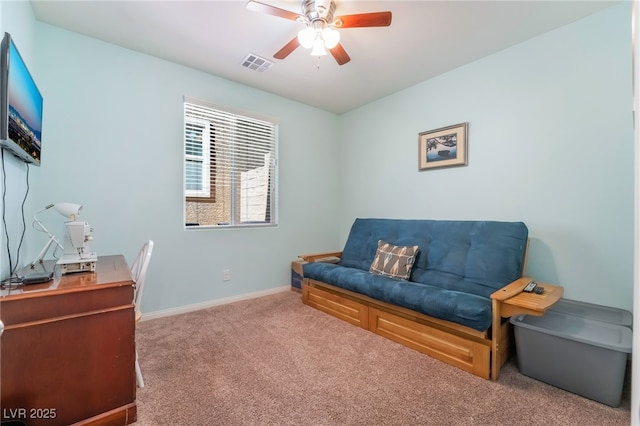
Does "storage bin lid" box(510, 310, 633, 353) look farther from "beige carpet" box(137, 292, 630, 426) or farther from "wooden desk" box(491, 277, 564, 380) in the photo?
"beige carpet" box(137, 292, 630, 426)

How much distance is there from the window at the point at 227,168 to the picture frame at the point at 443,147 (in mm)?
1841

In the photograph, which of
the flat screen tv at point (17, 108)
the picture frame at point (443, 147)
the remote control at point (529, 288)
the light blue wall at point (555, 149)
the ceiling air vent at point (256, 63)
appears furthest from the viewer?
the picture frame at point (443, 147)

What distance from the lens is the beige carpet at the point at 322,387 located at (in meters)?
1.43

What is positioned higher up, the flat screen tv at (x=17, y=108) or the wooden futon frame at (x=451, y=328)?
the flat screen tv at (x=17, y=108)

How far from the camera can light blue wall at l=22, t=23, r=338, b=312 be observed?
2.26 metres

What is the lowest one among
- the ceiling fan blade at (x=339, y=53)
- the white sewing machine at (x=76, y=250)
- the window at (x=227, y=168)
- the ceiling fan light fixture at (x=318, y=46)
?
the white sewing machine at (x=76, y=250)

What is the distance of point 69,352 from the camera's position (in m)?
1.27

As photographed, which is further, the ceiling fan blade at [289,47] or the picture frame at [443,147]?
the picture frame at [443,147]

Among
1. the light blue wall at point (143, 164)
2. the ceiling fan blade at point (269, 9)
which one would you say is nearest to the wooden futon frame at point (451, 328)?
the light blue wall at point (143, 164)

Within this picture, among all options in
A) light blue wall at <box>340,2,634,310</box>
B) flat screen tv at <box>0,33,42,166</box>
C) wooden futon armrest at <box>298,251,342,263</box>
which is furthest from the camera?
wooden futon armrest at <box>298,251,342,263</box>

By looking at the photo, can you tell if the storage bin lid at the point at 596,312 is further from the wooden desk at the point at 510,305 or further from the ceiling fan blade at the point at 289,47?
the ceiling fan blade at the point at 289,47

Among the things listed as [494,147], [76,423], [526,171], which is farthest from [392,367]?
[494,147]

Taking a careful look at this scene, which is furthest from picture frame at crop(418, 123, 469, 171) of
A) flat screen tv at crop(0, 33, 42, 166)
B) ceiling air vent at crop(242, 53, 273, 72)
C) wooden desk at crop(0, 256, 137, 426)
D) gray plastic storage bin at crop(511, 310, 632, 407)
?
flat screen tv at crop(0, 33, 42, 166)

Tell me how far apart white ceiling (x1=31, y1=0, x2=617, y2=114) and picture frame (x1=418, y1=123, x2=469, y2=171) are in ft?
2.12
